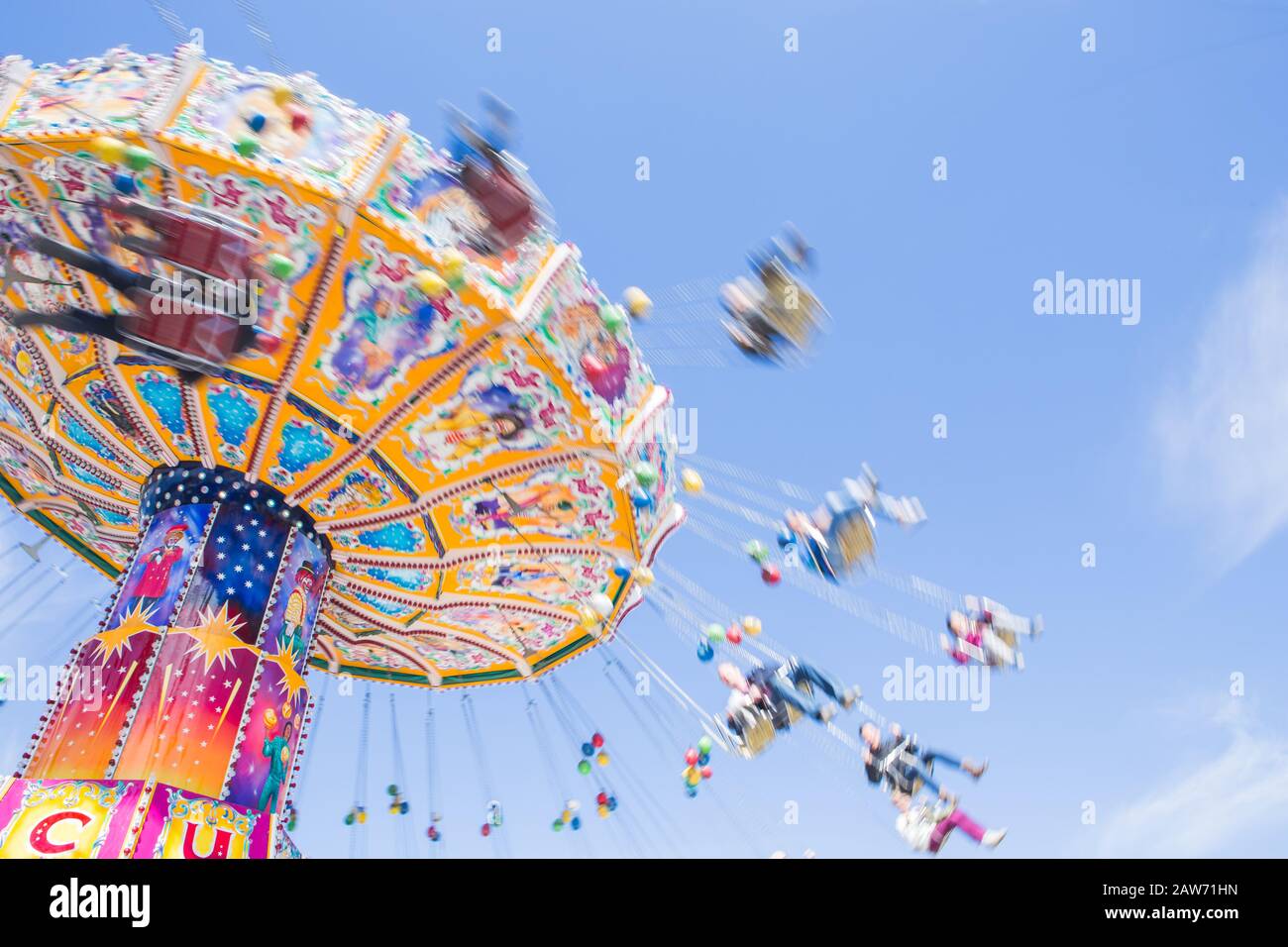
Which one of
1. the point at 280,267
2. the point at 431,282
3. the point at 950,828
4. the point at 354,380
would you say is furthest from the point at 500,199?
the point at 950,828

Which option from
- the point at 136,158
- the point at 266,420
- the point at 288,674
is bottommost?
the point at 288,674

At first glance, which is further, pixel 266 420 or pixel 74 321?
pixel 266 420

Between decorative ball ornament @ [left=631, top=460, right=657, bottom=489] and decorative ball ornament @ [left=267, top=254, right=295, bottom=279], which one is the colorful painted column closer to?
decorative ball ornament @ [left=267, top=254, right=295, bottom=279]

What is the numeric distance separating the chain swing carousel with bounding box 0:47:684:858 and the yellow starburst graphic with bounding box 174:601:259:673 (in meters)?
0.03

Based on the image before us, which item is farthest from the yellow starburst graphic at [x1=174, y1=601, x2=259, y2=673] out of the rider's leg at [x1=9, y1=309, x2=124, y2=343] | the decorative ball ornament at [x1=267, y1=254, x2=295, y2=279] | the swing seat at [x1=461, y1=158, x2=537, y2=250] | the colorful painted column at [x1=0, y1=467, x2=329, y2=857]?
the swing seat at [x1=461, y1=158, x2=537, y2=250]

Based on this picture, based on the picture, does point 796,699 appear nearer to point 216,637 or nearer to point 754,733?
point 754,733

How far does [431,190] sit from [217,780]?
5.26 metres

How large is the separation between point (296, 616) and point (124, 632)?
1521 millimetres

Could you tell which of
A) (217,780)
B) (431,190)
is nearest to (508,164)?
(431,190)

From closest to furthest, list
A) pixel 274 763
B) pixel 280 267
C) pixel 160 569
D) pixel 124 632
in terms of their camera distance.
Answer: pixel 280 267 → pixel 124 632 → pixel 274 763 → pixel 160 569

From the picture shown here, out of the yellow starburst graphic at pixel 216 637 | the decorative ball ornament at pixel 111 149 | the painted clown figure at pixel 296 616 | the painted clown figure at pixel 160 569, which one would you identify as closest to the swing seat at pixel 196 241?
the decorative ball ornament at pixel 111 149

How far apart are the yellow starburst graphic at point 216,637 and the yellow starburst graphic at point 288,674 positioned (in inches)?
11.8

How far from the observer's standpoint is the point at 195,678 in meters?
8.02
